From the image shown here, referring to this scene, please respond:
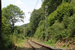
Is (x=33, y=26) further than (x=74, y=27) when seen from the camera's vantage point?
Yes

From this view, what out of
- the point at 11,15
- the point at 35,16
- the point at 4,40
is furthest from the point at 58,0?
the point at 35,16

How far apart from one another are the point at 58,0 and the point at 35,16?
97.2 ft

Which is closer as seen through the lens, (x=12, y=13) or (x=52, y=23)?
(x=52, y=23)

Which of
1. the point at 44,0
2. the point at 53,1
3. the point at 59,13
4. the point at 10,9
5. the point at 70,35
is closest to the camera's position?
the point at 70,35

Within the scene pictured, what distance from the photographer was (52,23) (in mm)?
20734

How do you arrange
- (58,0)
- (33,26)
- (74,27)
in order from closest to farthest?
(74,27) → (58,0) → (33,26)

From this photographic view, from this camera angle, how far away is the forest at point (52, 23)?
1061 centimetres

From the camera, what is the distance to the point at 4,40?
9.68m

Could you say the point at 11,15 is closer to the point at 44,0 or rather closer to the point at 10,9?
the point at 10,9

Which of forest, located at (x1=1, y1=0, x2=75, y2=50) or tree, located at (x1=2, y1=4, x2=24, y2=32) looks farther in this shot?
tree, located at (x1=2, y1=4, x2=24, y2=32)

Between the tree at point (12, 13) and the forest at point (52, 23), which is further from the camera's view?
the tree at point (12, 13)

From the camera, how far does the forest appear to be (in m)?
10.6

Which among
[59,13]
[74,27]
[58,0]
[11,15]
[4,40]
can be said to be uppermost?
[58,0]

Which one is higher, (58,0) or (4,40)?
(58,0)
